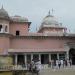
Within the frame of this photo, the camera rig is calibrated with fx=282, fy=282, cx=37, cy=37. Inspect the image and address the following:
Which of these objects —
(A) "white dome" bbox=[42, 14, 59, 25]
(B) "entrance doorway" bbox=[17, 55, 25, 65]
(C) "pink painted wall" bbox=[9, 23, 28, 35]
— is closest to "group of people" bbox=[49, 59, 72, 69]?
(B) "entrance doorway" bbox=[17, 55, 25, 65]

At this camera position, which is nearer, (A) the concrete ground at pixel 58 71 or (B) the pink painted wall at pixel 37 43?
(A) the concrete ground at pixel 58 71

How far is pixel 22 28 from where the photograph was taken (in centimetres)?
3644

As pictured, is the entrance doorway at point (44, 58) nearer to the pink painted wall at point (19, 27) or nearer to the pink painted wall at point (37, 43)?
the pink painted wall at point (37, 43)

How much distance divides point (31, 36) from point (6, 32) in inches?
123

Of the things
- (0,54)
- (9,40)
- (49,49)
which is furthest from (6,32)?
(49,49)

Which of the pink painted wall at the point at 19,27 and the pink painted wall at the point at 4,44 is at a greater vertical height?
the pink painted wall at the point at 19,27

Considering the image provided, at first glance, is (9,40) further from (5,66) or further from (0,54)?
(5,66)

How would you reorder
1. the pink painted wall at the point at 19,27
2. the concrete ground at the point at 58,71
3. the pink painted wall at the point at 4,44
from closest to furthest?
the concrete ground at the point at 58,71, the pink painted wall at the point at 4,44, the pink painted wall at the point at 19,27

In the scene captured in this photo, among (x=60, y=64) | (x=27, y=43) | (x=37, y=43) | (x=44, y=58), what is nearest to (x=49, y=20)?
(x=37, y=43)

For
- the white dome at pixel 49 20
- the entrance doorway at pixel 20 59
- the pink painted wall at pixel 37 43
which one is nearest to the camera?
the entrance doorway at pixel 20 59

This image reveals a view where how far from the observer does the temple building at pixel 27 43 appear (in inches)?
1320

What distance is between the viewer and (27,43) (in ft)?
115

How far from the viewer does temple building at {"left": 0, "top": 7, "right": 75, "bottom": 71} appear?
1320 inches

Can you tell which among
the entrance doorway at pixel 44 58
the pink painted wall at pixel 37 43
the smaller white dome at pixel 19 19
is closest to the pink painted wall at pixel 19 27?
the smaller white dome at pixel 19 19
